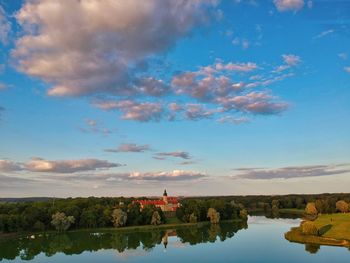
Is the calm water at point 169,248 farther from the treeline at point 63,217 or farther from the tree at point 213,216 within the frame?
the tree at point 213,216

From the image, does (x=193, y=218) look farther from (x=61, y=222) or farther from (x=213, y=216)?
(x=61, y=222)

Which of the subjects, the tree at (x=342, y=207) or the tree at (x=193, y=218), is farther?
the tree at (x=342, y=207)

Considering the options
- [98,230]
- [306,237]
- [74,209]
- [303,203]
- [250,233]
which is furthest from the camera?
[303,203]

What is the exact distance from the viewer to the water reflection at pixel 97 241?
6054 cm

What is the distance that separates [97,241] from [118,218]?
1878 centimetres

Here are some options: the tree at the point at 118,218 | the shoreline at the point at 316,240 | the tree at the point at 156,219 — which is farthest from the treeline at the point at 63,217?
the shoreline at the point at 316,240

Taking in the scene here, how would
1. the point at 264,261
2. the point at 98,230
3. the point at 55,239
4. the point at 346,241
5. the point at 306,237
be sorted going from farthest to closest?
the point at 98,230, the point at 55,239, the point at 306,237, the point at 346,241, the point at 264,261

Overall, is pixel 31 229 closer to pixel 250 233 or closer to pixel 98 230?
pixel 98 230

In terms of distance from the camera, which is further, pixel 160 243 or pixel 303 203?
pixel 303 203

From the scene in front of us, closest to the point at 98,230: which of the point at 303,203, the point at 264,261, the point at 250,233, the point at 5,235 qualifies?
the point at 5,235

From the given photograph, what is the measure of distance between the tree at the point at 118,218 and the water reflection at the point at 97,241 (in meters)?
5.96

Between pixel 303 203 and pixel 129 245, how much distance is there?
370ft

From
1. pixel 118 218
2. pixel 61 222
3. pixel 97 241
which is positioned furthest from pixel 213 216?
pixel 97 241

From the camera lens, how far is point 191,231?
85375mm
